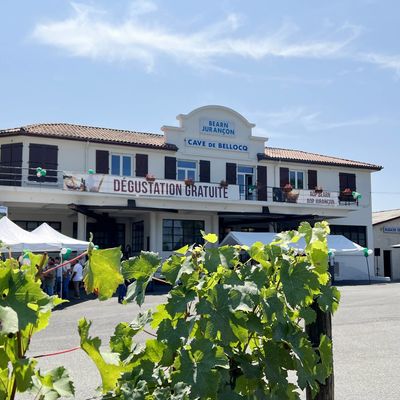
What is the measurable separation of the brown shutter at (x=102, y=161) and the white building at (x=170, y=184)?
0.05 meters

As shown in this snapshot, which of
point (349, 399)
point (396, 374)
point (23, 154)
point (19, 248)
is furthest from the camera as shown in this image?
point (23, 154)

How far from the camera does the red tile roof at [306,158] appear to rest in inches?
1222

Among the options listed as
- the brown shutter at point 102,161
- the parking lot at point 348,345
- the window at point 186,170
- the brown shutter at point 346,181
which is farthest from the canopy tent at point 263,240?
the parking lot at point 348,345

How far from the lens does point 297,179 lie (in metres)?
32.2

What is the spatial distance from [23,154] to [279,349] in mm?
24275

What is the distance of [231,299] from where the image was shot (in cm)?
200

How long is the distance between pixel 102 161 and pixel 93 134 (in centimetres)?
207

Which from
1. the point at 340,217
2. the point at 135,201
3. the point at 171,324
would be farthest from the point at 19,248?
the point at 340,217

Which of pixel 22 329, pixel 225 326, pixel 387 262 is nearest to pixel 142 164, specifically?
pixel 387 262

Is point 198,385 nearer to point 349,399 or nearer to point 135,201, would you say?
point 349,399

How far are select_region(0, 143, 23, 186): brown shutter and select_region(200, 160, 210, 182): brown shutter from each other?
958 cm

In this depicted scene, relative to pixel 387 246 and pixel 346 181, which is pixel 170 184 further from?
pixel 387 246

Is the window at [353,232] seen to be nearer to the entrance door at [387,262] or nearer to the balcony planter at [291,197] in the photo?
the balcony planter at [291,197]

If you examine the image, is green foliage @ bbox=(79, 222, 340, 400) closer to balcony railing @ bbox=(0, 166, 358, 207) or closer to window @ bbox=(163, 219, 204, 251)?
balcony railing @ bbox=(0, 166, 358, 207)
